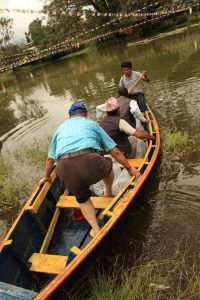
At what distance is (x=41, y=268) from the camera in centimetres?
423

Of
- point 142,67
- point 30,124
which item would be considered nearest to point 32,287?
point 30,124

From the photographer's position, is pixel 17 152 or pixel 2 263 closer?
pixel 2 263

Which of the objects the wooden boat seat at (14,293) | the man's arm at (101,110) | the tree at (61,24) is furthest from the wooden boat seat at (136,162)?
the tree at (61,24)

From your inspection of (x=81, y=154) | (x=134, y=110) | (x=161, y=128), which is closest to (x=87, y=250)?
(x=81, y=154)

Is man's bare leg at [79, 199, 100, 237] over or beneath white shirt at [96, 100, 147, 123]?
beneath

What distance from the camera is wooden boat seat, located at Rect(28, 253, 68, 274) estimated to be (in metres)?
4.15

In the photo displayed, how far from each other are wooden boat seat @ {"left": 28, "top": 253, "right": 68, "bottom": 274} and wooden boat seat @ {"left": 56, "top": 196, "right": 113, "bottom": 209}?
1080 mm

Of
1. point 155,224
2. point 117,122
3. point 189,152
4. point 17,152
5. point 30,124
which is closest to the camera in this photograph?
point 155,224

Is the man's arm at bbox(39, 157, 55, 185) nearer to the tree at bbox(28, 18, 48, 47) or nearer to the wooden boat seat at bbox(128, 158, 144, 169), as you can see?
the wooden boat seat at bbox(128, 158, 144, 169)

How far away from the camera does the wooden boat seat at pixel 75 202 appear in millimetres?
5250

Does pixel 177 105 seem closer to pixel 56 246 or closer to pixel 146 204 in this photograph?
pixel 146 204

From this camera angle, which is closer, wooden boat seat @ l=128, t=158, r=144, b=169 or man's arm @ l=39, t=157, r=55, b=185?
man's arm @ l=39, t=157, r=55, b=185

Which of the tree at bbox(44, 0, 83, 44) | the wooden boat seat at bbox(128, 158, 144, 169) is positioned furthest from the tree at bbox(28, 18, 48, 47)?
the wooden boat seat at bbox(128, 158, 144, 169)

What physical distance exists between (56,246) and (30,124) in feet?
28.5
